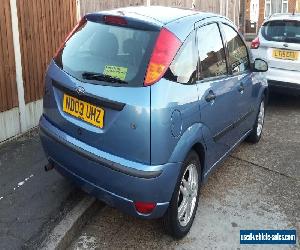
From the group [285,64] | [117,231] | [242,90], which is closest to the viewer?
[117,231]

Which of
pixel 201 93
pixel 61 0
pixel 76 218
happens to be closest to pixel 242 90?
pixel 201 93

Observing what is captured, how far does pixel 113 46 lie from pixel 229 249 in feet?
6.31

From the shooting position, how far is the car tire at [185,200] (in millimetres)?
3338

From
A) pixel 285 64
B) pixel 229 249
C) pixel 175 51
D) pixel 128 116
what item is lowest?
pixel 229 249

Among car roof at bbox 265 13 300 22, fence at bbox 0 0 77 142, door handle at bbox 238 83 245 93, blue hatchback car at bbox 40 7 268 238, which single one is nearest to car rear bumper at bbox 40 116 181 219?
blue hatchback car at bbox 40 7 268 238

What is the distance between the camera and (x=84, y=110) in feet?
10.5

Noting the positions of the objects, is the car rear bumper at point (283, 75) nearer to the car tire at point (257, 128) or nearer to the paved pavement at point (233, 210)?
the car tire at point (257, 128)

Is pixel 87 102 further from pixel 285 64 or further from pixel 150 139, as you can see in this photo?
pixel 285 64

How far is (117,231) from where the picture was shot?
365cm

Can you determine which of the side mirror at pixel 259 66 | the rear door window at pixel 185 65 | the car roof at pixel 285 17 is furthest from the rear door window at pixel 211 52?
the car roof at pixel 285 17

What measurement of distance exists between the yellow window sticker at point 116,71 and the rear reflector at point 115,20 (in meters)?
0.43

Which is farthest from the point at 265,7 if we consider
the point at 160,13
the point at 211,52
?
the point at 160,13

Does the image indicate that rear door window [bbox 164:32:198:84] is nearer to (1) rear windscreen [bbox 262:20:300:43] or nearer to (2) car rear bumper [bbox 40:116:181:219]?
(2) car rear bumper [bbox 40:116:181:219]

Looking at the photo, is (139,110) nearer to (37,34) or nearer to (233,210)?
(233,210)
